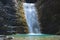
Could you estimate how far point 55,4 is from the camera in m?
22.2

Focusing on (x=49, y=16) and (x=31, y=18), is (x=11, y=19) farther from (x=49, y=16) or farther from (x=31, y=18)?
(x=49, y=16)

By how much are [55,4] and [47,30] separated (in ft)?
9.42

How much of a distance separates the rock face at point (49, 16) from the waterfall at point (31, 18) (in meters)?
0.55

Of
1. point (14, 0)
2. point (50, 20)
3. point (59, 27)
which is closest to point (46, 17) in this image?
point (50, 20)

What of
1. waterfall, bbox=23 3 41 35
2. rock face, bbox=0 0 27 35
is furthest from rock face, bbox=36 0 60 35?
rock face, bbox=0 0 27 35

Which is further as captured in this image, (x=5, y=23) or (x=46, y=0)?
(x=46, y=0)

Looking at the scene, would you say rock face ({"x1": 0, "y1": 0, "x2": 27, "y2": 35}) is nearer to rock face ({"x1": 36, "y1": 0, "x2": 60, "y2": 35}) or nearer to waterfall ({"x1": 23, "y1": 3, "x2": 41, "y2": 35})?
waterfall ({"x1": 23, "y1": 3, "x2": 41, "y2": 35})

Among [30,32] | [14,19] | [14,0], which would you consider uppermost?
[14,0]

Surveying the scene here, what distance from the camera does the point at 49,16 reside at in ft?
73.2

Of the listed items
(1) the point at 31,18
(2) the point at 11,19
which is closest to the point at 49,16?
(1) the point at 31,18

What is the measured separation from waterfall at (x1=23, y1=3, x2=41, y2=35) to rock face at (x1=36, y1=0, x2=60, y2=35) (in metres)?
0.55

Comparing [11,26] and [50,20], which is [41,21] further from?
[11,26]

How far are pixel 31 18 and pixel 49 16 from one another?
79.9 inches

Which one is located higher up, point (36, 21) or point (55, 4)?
point (55, 4)
